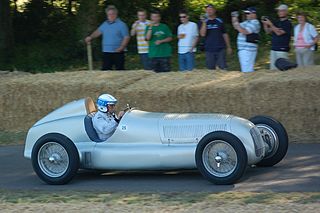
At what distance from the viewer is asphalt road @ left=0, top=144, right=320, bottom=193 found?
8.92 meters

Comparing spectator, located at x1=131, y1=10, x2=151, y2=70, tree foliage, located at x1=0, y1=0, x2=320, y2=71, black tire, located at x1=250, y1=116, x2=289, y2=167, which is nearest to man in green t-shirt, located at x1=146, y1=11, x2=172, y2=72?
spectator, located at x1=131, y1=10, x2=151, y2=70

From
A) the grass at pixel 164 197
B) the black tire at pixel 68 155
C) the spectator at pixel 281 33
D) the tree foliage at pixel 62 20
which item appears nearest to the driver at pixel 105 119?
the black tire at pixel 68 155

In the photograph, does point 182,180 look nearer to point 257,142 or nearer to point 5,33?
point 257,142

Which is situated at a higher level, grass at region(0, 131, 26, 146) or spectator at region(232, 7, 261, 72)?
spectator at region(232, 7, 261, 72)

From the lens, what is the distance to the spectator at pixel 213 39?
14586mm

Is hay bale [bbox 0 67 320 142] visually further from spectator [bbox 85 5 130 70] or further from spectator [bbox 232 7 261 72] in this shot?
spectator [bbox 85 5 130 70]

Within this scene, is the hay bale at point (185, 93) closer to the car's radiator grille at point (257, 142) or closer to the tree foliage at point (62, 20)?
the car's radiator grille at point (257, 142)

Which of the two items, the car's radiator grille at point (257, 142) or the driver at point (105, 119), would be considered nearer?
the car's radiator grille at point (257, 142)

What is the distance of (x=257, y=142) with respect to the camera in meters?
9.34

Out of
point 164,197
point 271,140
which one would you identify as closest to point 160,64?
point 271,140

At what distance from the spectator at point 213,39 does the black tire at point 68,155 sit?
18.6ft

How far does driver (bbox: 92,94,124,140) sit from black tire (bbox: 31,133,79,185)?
1.51ft

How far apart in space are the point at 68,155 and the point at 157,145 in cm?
114

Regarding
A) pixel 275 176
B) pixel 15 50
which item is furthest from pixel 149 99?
pixel 15 50
